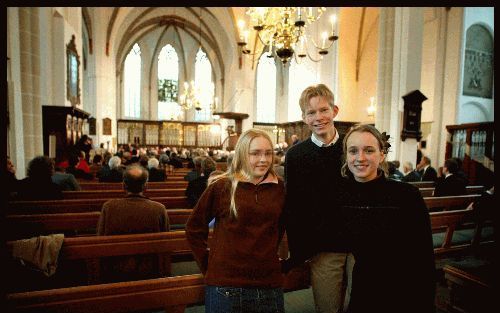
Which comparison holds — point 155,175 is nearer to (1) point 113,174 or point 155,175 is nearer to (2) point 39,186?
(1) point 113,174

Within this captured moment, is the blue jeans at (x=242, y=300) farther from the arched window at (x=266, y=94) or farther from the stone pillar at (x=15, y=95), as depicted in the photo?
the arched window at (x=266, y=94)

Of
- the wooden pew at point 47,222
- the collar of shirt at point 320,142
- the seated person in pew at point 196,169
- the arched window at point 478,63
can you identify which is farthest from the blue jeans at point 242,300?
the arched window at point 478,63

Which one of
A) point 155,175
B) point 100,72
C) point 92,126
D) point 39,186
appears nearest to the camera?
point 39,186

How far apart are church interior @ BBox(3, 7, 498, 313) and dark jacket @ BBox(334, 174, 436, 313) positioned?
63 centimetres

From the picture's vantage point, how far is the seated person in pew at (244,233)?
1565 millimetres

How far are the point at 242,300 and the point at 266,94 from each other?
24.5 meters

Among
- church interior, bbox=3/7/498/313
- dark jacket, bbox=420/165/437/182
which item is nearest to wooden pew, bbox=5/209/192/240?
church interior, bbox=3/7/498/313

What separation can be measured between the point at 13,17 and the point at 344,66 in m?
17.0

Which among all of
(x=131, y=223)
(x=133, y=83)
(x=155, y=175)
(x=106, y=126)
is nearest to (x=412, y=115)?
(x=155, y=175)

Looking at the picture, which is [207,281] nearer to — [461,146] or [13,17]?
[13,17]

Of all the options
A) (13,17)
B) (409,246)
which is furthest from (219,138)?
(409,246)

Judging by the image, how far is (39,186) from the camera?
405cm

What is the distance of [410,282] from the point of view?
148 centimetres

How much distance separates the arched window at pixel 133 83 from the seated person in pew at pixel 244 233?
2869cm
